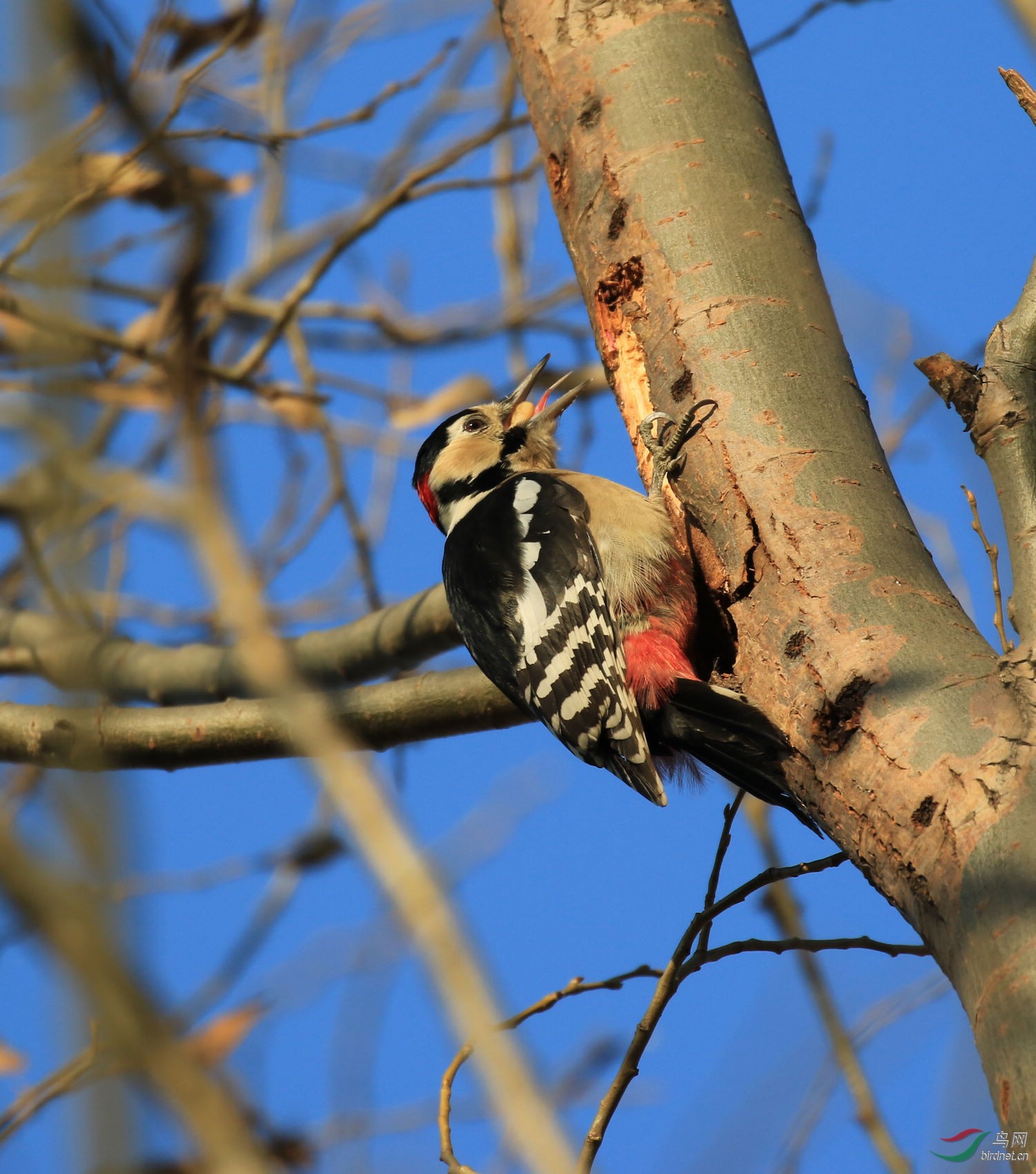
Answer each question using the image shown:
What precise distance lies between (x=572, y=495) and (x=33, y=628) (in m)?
1.45

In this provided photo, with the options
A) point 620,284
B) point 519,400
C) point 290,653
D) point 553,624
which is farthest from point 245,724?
point 519,400

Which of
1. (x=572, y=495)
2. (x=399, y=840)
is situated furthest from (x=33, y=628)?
(x=399, y=840)

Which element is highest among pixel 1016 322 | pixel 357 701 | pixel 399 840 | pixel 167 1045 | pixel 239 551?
A: pixel 357 701

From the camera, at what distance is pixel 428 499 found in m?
4.26

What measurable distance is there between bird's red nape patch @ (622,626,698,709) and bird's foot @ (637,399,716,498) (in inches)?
14.6

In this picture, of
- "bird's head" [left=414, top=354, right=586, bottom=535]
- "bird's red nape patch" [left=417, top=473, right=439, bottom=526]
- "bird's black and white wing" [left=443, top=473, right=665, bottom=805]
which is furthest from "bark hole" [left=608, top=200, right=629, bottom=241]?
"bird's red nape patch" [left=417, top=473, right=439, bottom=526]

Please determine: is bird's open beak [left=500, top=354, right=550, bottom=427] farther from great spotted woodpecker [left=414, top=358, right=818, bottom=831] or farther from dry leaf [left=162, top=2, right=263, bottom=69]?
dry leaf [left=162, top=2, right=263, bottom=69]

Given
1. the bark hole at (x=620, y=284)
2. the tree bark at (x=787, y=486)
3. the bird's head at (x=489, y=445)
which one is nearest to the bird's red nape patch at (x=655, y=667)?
the tree bark at (x=787, y=486)

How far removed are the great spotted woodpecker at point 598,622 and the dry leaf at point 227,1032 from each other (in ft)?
2.96

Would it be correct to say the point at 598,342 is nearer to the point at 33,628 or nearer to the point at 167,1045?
the point at 33,628

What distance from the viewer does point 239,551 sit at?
104cm

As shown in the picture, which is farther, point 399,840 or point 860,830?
point 860,830

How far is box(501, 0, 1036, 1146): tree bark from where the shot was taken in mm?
1449

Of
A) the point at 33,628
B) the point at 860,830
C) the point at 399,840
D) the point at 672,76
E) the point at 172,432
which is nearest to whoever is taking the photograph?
the point at 399,840
